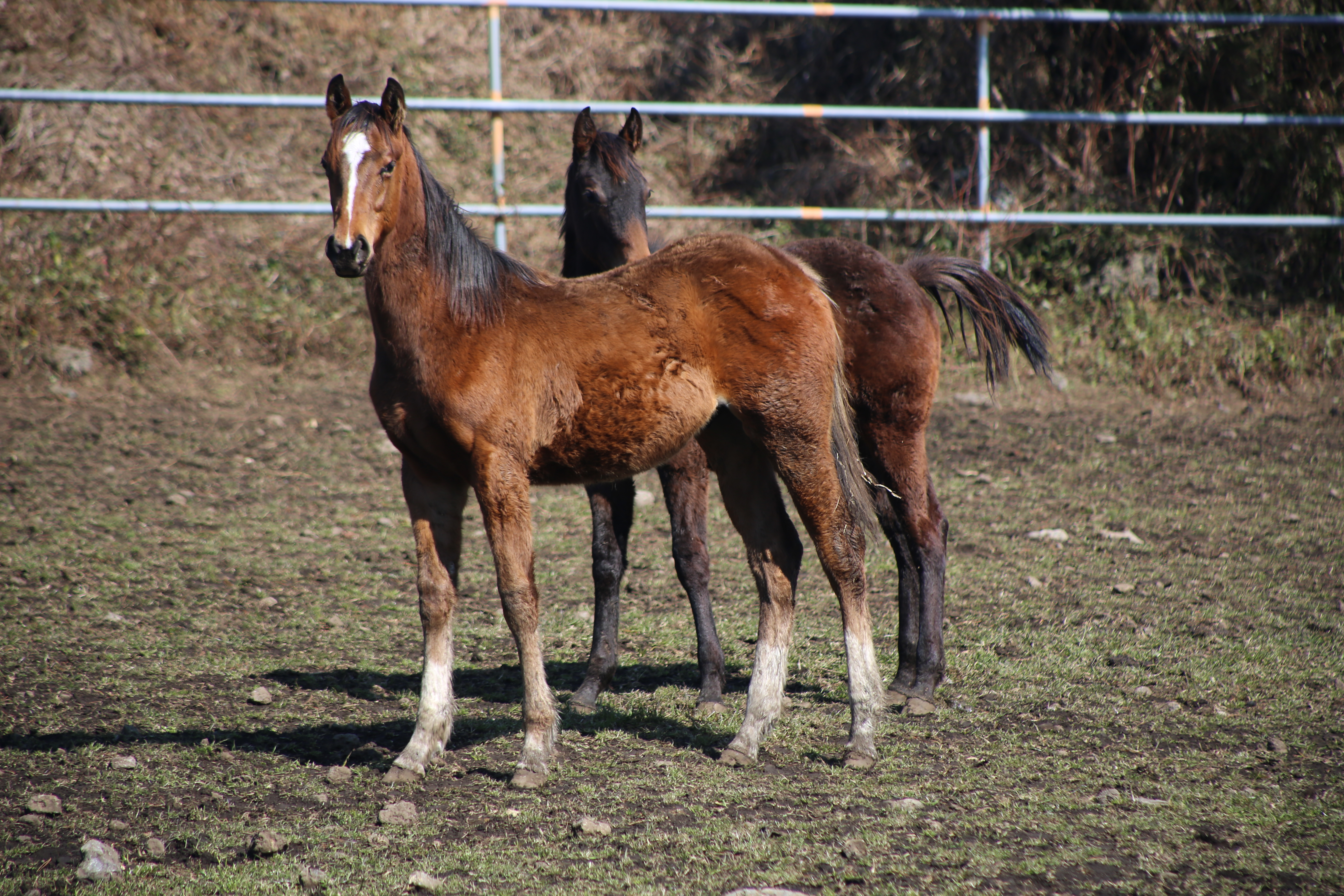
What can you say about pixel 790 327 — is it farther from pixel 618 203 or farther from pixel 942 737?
pixel 942 737

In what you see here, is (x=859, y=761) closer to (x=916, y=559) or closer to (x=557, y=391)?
(x=916, y=559)

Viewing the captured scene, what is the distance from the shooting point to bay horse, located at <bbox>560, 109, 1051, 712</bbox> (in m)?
4.36

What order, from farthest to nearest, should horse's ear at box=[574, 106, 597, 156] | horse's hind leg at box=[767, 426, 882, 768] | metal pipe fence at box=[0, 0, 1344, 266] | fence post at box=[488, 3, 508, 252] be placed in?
1. fence post at box=[488, 3, 508, 252]
2. metal pipe fence at box=[0, 0, 1344, 266]
3. horse's ear at box=[574, 106, 597, 156]
4. horse's hind leg at box=[767, 426, 882, 768]

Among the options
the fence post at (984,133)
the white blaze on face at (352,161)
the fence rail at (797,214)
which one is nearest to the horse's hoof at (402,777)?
the white blaze on face at (352,161)

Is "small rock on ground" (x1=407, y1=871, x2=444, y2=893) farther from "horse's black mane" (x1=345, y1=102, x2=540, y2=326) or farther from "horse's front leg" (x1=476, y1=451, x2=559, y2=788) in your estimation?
"horse's black mane" (x1=345, y1=102, x2=540, y2=326)

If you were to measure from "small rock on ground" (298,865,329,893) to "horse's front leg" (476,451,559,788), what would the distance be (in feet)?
2.42

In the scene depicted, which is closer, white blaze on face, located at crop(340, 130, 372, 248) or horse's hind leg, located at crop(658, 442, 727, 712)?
white blaze on face, located at crop(340, 130, 372, 248)

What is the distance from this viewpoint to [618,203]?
457 centimetres

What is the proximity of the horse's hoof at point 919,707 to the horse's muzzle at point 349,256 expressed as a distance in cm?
255

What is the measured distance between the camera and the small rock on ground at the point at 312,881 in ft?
9.04

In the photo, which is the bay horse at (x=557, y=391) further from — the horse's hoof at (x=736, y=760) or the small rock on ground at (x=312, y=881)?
the small rock on ground at (x=312, y=881)

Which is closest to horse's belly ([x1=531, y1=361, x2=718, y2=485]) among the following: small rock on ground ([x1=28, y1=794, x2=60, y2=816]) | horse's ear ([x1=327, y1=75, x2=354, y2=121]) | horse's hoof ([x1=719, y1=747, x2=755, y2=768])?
horse's hoof ([x1=719, y1=747, x2=755, y2=768])

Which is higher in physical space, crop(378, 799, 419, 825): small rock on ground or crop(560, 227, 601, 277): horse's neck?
crop(560, 227, 601, 277): horse's neck

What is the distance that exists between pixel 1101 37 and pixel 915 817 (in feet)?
30.0
